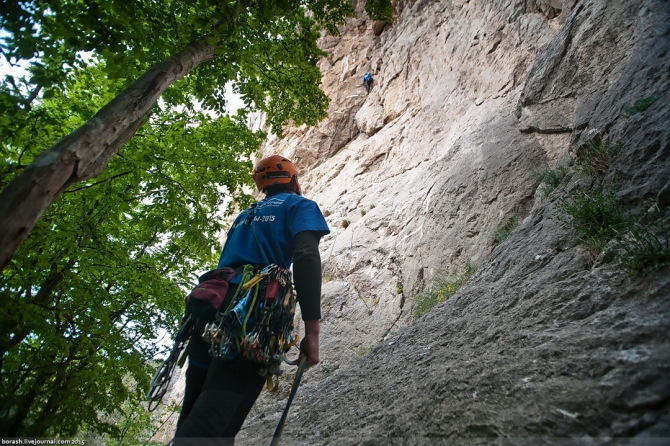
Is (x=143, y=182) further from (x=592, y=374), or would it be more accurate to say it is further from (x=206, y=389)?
(x=592, y=374)

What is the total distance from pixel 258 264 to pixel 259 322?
1.35ft

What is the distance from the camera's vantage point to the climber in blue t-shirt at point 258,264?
1.71 metres

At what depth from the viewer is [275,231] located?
2412 millimetres

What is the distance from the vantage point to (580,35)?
6.23 meters

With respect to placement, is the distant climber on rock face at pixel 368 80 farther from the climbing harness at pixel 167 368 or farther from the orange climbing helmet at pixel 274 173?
the climbing harness at pixel 167 368

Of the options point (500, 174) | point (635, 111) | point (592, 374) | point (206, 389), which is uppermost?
point (500, 174)

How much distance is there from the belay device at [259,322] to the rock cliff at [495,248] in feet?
2.33

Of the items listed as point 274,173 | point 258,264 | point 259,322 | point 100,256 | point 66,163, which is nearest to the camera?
point 259,322

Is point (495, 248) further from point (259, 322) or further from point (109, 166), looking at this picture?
point (109, 166)

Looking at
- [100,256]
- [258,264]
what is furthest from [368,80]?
[258,264]

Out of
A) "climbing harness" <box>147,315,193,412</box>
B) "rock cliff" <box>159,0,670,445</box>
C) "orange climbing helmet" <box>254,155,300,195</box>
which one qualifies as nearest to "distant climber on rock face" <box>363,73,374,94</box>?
"rock cliff" <box>159,0,670,445</box>

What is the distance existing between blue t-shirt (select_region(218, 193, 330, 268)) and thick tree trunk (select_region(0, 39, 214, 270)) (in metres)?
1.00

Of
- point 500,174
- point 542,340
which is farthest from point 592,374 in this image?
point 500,174

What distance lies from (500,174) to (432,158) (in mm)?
3769
